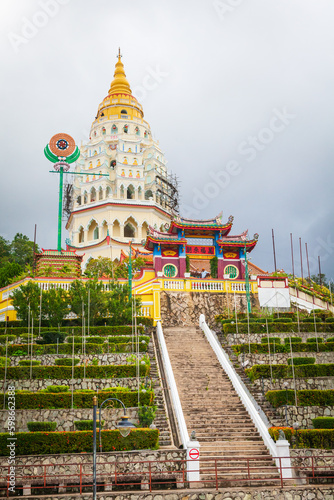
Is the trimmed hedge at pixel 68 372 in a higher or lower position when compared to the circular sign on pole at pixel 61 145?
lower

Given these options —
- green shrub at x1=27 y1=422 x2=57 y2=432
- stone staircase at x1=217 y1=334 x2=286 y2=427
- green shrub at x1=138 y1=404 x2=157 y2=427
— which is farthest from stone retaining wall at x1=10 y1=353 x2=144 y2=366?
green shrub at x1=27 y1=422 x2=57 y2=432

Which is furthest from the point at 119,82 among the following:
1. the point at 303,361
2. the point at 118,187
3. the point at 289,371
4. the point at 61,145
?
the point at 289,371

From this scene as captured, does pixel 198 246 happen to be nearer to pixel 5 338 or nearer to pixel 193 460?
pixel 5 338

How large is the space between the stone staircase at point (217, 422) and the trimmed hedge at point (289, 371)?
1329mm

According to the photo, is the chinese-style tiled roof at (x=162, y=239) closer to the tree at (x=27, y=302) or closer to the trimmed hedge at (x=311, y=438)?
the tree at (x=27, y=302)

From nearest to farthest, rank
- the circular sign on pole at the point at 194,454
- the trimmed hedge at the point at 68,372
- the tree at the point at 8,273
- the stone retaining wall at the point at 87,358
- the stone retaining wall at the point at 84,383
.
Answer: the circular sign on pole at the point at 194,454 < the stone retaining wall at the point at 84,383 < the trimmed hedge at the point at 68,372 < the stone retaining wall at the point at 87,358 < the tree at the point at 8,273

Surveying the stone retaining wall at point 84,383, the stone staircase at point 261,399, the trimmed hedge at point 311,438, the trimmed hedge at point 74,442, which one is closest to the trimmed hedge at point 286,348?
the stone staircase at point 261,399

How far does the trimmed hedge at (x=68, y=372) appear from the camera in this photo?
2519 cm

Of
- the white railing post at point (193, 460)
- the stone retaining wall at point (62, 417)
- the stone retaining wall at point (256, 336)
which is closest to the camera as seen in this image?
the white railing post at point (193, 460)

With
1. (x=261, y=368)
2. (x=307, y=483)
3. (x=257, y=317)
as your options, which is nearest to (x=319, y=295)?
(x=257, y=317)

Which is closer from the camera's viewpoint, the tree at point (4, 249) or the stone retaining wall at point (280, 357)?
the stone retaining wall at point (280, 357)

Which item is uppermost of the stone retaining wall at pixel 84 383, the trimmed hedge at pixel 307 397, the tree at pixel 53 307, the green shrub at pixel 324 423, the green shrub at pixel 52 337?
the tree at pixel 53 307

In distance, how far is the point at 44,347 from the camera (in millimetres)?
28703

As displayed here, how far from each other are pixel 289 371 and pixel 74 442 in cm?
1055
